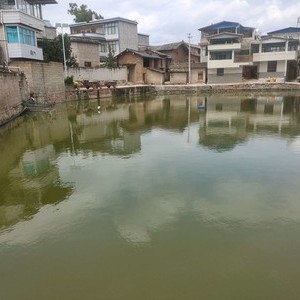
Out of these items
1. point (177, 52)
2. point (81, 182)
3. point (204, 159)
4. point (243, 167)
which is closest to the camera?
point (81, 182)

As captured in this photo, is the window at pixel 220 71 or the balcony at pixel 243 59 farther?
the window at pixel 220 71

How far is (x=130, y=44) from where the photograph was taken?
182 feet

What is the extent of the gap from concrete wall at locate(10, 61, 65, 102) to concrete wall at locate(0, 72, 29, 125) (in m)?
1.67

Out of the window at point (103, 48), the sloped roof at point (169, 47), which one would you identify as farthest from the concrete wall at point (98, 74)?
the sloped roof at point (169, 47)

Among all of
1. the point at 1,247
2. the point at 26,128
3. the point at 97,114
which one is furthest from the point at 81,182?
the point at 97,114

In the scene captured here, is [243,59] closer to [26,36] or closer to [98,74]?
[98,74]

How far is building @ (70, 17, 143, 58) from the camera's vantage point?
52.3m

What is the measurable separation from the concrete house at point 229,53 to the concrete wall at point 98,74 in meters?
13.8

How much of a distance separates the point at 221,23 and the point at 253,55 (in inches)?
337

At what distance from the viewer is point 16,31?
29281mm

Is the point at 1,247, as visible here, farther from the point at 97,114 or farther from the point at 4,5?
the point at 4,5

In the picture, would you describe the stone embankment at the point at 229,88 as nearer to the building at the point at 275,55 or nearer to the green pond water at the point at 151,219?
the building at the point at 275,55

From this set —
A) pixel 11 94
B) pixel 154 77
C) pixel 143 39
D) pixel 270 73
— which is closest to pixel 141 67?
pixel 154 77

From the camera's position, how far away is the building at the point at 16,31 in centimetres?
2889
